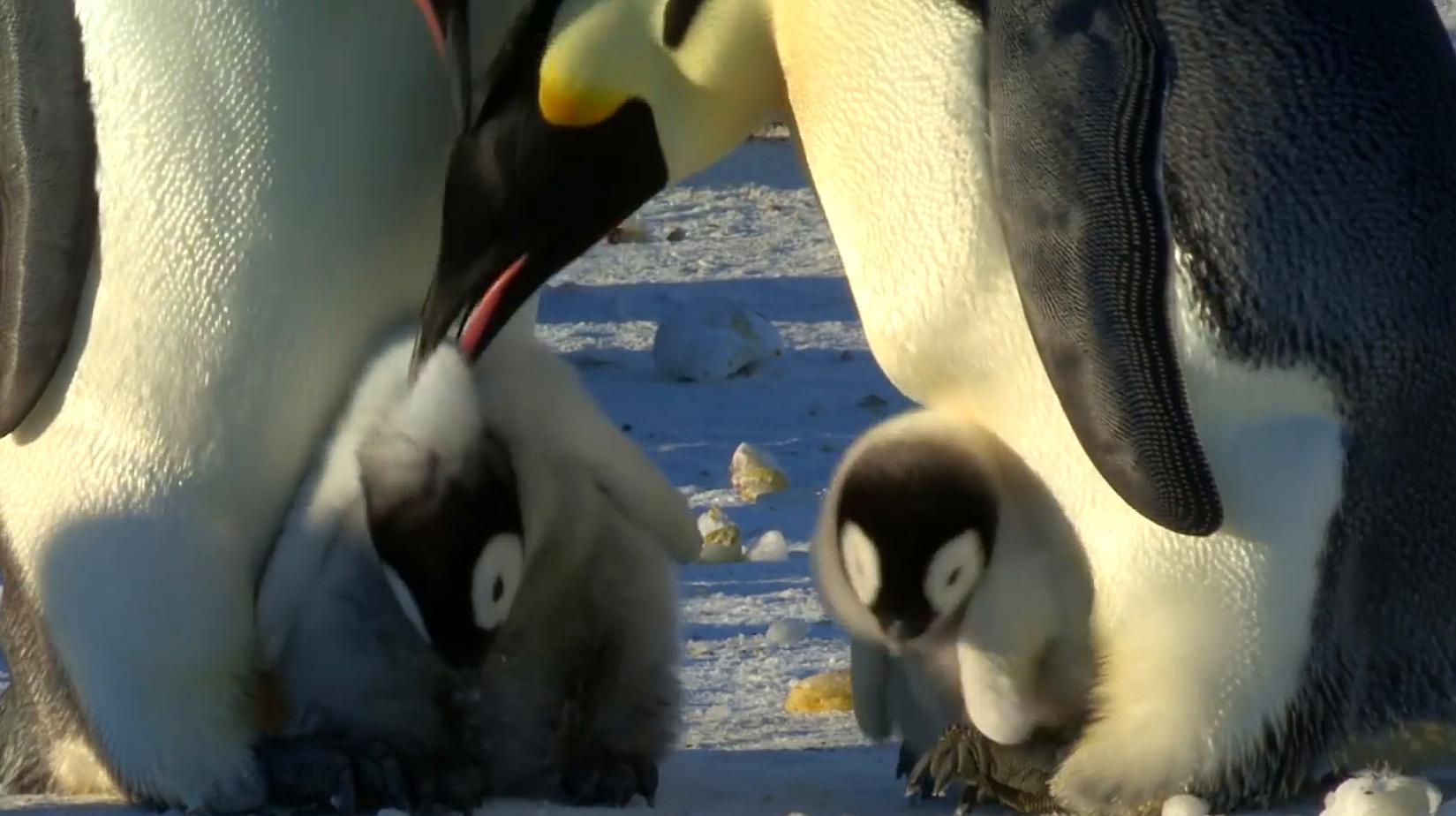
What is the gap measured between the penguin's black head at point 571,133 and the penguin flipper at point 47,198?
0.30 metres

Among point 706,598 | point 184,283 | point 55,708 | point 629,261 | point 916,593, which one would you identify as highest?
point 184,283

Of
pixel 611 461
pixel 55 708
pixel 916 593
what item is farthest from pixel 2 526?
pixel 916 593

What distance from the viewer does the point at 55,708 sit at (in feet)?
7.92

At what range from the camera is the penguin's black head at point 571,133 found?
2.32 meters

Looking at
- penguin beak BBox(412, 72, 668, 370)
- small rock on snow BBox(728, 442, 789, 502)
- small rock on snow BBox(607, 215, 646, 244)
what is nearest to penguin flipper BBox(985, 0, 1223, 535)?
penguin beak BBox(412, 72, 668, 370)

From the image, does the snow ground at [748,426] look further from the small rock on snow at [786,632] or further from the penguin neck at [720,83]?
the penguin neck at [720,83]

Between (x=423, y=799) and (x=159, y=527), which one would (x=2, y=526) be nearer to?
(x=159, y=527)

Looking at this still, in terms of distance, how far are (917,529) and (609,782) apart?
36cm

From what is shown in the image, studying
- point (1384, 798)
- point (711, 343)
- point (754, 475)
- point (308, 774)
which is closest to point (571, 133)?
point (308, 774)

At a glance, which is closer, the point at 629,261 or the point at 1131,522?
the point at 1131,522

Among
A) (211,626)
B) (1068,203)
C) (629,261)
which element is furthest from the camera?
(629,261)

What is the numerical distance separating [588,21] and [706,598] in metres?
1.12

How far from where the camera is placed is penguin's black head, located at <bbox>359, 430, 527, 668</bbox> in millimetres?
2217

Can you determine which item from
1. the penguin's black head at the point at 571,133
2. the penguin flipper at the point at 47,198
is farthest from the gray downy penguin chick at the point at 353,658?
the penguin flipper at the point at 47,198
